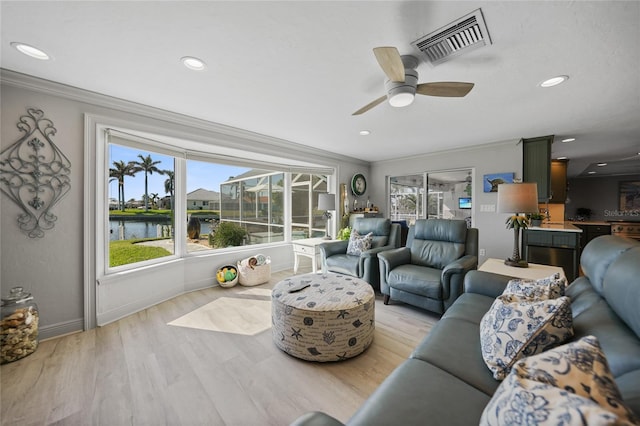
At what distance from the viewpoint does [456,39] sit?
157 cm

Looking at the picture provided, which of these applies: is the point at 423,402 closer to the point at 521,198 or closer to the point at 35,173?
the point at 521,198

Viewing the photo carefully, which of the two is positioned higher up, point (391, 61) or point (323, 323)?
point (391, 61)

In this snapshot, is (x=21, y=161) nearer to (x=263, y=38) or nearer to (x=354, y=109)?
(x=263, y=38)

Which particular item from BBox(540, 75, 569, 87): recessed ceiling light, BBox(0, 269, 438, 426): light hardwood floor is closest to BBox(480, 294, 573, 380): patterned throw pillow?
BBox(0, 269, 438, 426): light hardwood floor

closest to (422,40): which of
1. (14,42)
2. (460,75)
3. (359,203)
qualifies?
(460,75)

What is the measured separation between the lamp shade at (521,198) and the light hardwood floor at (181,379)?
143 centimetres

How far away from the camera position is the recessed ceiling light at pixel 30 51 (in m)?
1.64

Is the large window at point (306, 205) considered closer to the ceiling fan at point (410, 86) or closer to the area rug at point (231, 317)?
the area rug at point (231, 317)

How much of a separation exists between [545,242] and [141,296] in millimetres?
5665

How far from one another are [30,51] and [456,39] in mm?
2916

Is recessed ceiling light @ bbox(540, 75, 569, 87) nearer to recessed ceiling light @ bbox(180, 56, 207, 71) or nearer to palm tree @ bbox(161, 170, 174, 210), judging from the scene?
recessed ceiling light @ bbox(180, 56, 207, 71)

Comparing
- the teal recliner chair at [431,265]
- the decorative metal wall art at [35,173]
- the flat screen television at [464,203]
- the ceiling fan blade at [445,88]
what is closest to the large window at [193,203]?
the decorative metal wall art at [35,173]

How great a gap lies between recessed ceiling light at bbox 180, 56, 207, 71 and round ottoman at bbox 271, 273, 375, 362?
194 centimetres

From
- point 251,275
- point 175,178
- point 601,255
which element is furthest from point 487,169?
point 175,178
